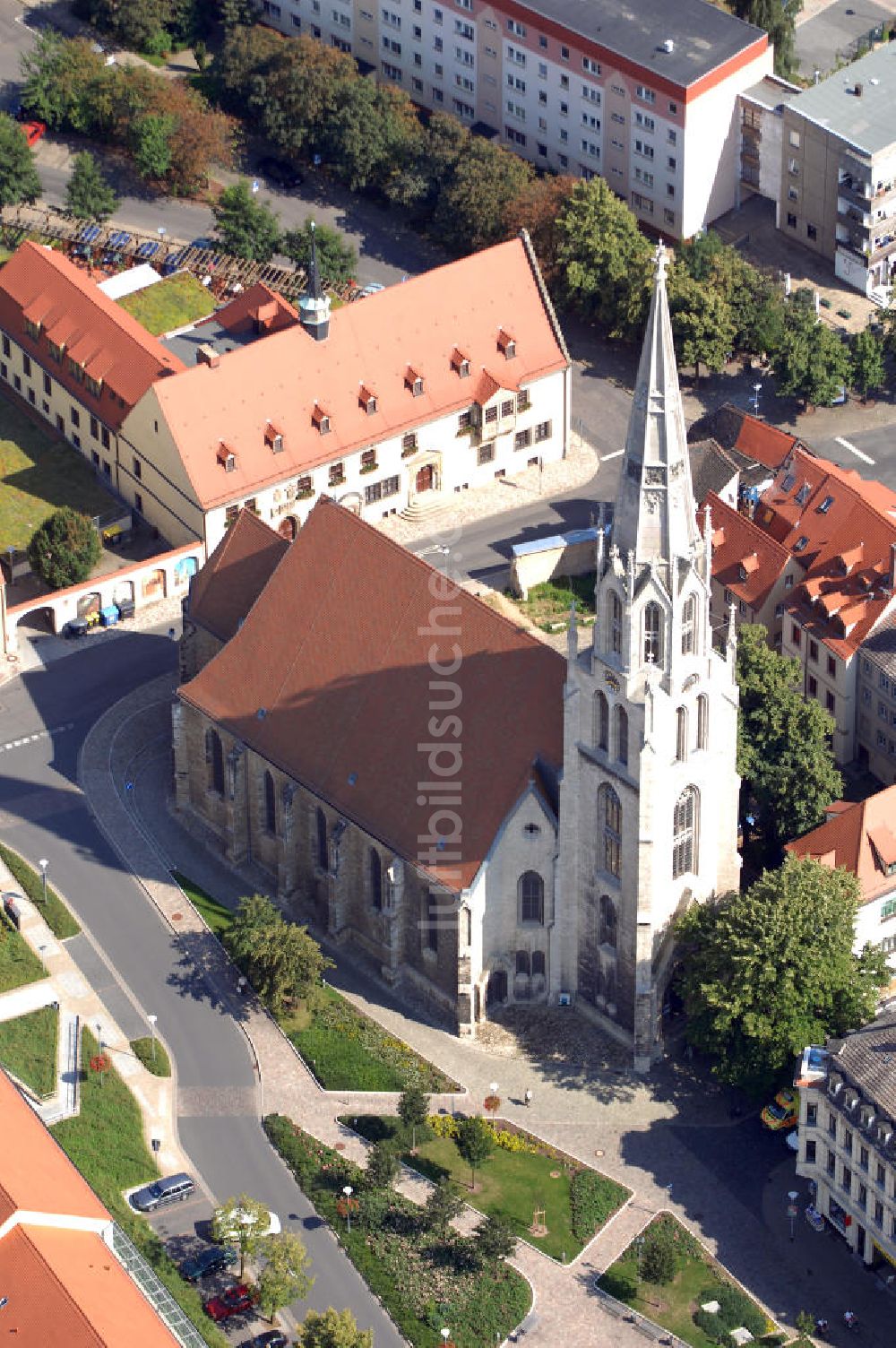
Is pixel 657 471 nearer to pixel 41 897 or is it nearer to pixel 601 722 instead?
pixel 601 722

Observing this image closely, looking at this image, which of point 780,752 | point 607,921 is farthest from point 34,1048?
point 780,752

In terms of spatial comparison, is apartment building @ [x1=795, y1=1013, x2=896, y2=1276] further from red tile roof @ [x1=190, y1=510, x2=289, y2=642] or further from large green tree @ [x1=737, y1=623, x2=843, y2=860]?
red tile roof @ [x1=190, y1=510, x2=289, y2=642]

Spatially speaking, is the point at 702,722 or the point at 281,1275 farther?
the point at 702,722

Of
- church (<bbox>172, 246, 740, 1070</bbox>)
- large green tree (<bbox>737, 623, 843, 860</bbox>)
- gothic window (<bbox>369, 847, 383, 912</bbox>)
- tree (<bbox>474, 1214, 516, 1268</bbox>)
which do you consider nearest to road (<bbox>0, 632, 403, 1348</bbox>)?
tree (<bbox>474, 1214, 516, 1268</bbox>)

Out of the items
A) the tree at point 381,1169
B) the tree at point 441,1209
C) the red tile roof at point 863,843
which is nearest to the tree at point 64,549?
the red tile roof at point 863,843

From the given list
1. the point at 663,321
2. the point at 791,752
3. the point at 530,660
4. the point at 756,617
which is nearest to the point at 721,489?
the point at 756,617
